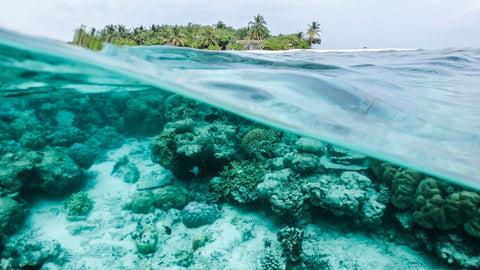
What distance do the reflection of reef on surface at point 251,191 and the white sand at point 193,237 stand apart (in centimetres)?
13

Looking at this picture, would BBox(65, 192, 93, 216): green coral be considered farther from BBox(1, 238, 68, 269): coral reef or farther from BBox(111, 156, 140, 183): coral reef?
BBox(111, 156, 140, 183): coral reef

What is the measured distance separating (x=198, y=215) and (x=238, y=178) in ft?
5.95

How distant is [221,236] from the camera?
727cm

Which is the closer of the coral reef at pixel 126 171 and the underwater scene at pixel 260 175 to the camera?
the underwater scene at pixel 260 175

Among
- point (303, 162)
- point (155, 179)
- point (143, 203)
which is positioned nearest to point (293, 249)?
point (303, 162)

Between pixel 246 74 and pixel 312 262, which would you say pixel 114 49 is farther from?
pixel 312 262

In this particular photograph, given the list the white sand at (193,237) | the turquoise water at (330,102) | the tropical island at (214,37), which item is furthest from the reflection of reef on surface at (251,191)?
the tropical island at (214,37)

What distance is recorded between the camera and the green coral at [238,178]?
8.20 metres

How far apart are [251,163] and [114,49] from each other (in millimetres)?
6013

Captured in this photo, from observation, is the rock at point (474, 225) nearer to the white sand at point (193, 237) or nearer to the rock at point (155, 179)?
the white sand at point (193, 237)

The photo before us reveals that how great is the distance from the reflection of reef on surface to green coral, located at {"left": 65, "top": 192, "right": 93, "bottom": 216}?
0.04m

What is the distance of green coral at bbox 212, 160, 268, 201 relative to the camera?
8203mm

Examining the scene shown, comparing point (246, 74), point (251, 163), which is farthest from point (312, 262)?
point (246, 74)

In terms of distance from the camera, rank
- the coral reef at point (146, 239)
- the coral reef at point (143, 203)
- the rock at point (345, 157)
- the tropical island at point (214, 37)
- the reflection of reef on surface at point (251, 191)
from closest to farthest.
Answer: the reflection of reef on surface at point (251, 191) → the coral reef at point (146, 239) → the coral reef at point (143, 203) → the rock at point (345, 157) → the tropical island at point (214, 37)
